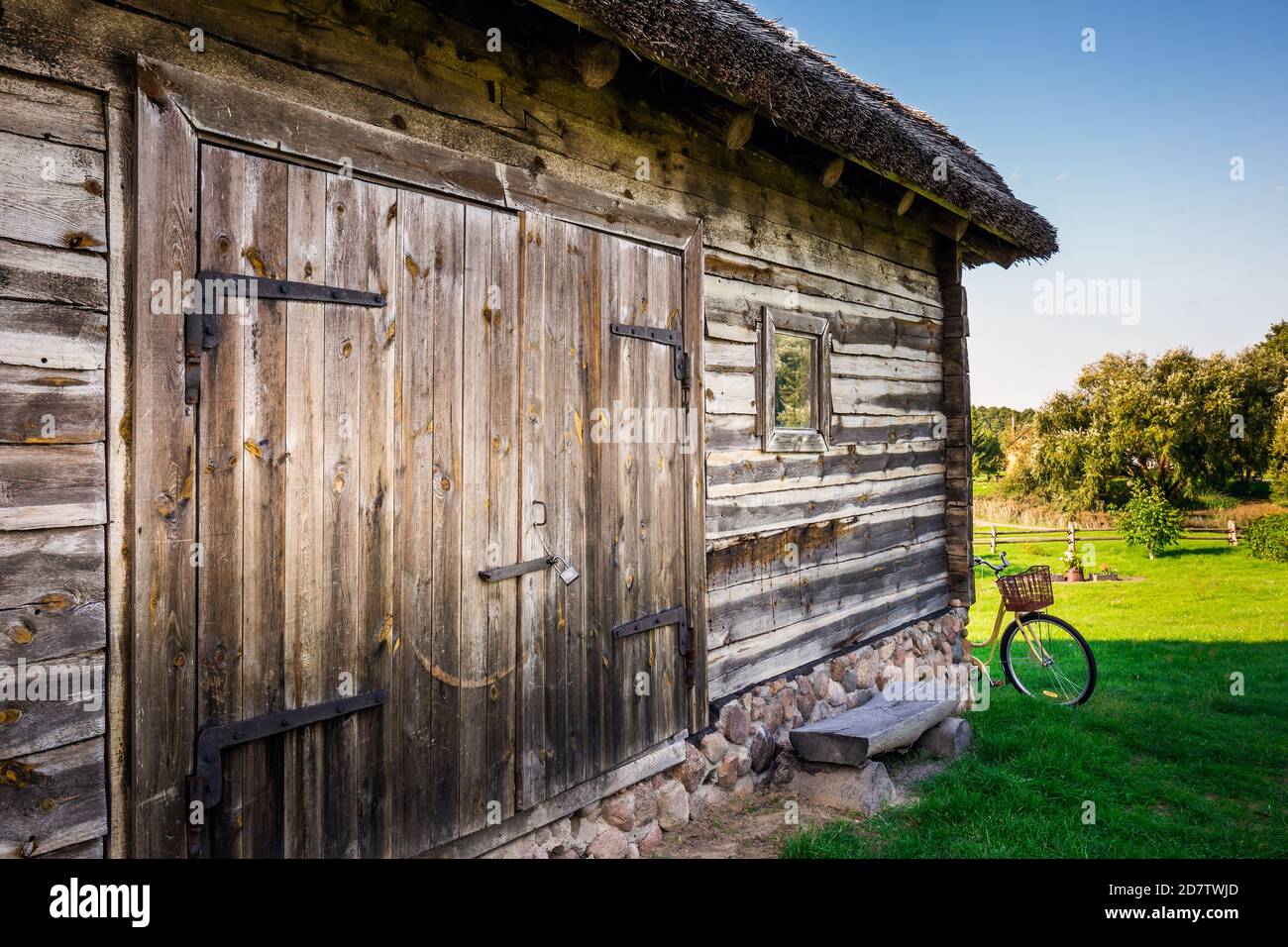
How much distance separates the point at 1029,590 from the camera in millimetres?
6293

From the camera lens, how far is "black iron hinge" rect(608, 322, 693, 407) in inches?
139

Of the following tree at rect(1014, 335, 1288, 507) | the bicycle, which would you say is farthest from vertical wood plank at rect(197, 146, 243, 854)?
tree at rect(1014, 335, 1288, 507)

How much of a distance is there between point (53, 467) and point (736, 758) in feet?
11.3

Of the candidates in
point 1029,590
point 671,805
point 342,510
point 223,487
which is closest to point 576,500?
point 342,510

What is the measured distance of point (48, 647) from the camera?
1937mm

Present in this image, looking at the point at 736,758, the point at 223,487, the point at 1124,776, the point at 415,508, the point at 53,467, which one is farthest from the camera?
the point at 1124,776

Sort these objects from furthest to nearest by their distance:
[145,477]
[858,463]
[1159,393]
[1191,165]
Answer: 1. [1159,393]
2. [1191,165]
3. [858,463]
4. [145,477]

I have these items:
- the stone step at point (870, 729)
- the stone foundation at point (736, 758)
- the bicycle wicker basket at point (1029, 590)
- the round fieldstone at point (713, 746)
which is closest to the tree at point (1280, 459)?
the bicycle wicker basket at point (1029, 590)

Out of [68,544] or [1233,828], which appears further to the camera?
[1233,828]

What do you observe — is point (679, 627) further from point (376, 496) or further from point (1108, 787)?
point (1108, 787)

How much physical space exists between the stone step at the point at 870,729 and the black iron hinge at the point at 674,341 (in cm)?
208
